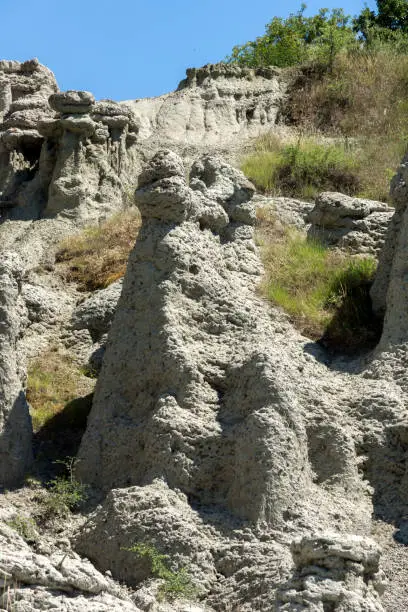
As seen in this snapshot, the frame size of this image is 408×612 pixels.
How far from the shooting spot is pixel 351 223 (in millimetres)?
14008

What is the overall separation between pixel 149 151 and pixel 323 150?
330cm

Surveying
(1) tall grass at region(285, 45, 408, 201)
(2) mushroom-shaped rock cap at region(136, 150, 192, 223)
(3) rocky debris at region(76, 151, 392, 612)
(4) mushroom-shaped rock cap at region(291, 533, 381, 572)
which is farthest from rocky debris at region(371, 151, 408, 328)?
(1) tall grass at region(285, 45, 408, 201)

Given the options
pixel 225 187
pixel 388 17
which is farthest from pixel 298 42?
pixel 225 187

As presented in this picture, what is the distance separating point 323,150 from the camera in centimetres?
1842

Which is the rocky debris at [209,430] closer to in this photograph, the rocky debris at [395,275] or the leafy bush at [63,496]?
the leafy bush at [63,496]

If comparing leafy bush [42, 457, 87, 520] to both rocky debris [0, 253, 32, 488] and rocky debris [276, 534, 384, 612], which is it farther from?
rocky debris [276, 534, 384, 612]

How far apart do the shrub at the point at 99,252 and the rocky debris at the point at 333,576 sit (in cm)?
725

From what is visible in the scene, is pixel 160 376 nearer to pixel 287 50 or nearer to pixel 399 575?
pixel 399 575

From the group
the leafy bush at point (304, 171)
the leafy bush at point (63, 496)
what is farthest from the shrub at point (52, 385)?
the leafy bush at point (304, 171)

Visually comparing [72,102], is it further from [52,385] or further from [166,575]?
[166,575]

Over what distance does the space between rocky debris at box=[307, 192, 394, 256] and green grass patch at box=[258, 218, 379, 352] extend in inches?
10.0

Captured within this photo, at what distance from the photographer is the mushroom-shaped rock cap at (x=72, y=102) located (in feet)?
60.8

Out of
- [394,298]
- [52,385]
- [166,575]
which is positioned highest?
[394,298]

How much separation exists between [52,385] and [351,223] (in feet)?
13.3
